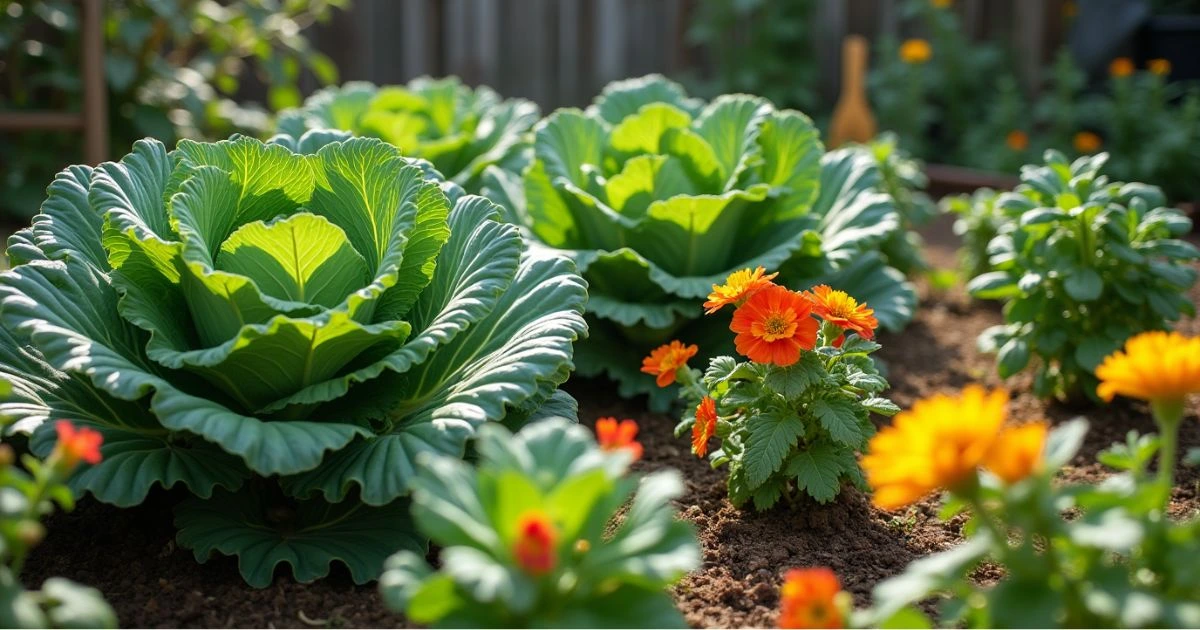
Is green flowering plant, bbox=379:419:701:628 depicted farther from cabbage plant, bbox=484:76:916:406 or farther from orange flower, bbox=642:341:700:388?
cabbage plant, bbox=484:76:916:406

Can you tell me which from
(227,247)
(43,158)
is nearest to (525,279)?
(227,247)

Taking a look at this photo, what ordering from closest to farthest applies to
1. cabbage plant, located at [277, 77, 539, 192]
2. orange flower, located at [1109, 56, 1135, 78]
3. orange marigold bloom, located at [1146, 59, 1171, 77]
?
cabbage plant, located at [277, 77, 539, 192]
orange marigold bloom, located at [1146, 59, 1171, 77]
orange flower, located at [1109, 56, 1135, 78]

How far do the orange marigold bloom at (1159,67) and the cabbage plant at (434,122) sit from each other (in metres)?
A: 3.28

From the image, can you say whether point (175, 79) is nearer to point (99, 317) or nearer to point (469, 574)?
point (99, 317)

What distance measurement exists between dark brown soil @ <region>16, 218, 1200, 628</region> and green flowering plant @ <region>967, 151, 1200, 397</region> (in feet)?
0.78

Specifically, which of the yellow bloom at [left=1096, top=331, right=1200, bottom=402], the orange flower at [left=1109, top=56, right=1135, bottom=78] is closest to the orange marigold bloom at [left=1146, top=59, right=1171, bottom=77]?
the orange flower at [left=1109, top=56, right=1135, bottom=78]

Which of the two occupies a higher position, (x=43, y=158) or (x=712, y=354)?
(x=43, y=158)

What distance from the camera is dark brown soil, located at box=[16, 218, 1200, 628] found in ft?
5.94

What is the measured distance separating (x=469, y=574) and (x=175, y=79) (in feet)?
14.8

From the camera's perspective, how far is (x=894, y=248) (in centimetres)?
Answer: 379

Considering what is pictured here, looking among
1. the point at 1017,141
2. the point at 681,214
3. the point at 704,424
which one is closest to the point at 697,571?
the point at 704,424

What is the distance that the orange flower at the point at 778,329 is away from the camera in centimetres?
198

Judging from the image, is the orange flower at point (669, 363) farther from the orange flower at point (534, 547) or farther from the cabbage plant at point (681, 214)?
the orange flower at point (534, 547)

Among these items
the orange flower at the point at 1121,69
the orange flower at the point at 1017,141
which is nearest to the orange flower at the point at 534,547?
the orange flower at the point at 1017,141
